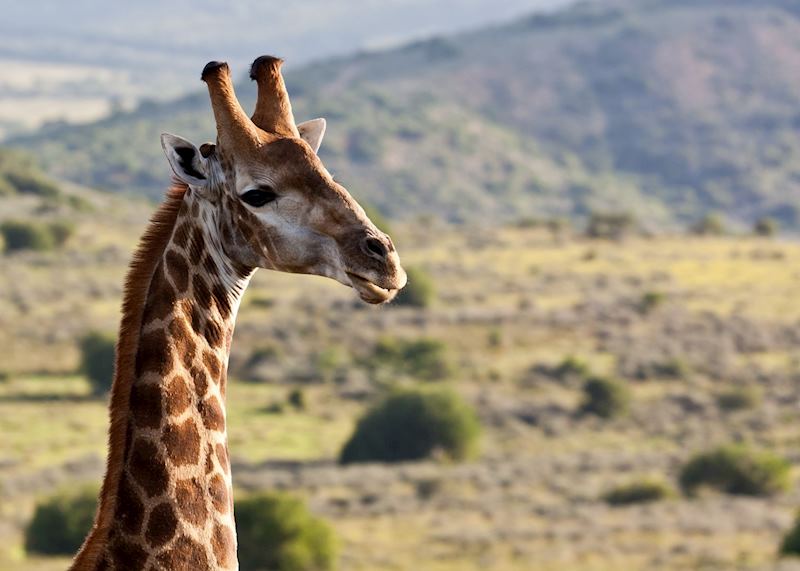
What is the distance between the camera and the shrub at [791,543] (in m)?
34.7

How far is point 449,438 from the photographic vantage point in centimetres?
5119

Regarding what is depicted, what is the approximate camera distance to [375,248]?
6438 millimetres

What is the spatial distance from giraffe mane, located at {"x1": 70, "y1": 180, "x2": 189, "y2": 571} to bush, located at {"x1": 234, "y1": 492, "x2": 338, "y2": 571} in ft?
92.8

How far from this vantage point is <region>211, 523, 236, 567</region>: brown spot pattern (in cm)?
674

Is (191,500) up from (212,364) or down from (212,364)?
down

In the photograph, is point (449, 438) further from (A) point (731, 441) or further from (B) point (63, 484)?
(B) point (63, 484)

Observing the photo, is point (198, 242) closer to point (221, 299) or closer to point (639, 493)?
point (221, 299)

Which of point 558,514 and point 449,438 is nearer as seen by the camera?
point 558,514

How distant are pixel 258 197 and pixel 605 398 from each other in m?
50.3

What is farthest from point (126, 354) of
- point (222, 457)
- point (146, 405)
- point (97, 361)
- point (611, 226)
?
point (611, 226)

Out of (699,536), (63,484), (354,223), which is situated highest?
(354,223)

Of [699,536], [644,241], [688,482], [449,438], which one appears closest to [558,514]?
[699,536]

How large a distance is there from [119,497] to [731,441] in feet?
160

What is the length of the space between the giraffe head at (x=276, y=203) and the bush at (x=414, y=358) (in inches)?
2149
